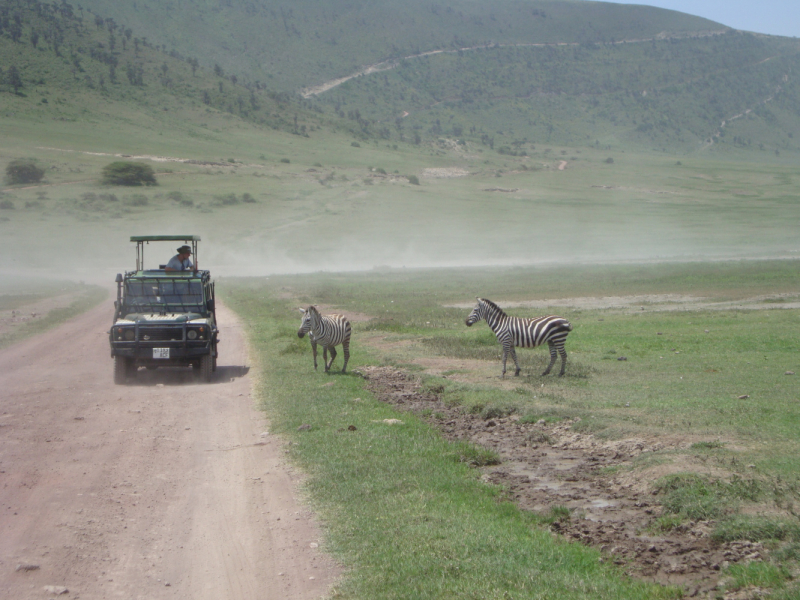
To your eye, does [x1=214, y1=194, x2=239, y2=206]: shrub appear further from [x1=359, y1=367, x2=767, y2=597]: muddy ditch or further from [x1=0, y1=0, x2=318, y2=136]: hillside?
[x1=359, y1=367, x2=767, y2=597]: muddy ditch

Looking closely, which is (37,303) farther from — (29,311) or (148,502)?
(148,502)

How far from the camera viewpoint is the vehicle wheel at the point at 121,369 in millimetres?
15625

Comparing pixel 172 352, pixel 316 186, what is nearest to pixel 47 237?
pixel 316 186

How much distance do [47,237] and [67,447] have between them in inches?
2868

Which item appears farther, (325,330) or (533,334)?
(325,330)

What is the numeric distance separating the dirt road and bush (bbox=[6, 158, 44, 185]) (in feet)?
275

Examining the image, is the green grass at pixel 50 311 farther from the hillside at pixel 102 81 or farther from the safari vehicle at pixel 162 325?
the hillside at pixel 102 81

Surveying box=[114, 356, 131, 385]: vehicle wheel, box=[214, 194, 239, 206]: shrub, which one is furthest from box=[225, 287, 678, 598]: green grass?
box=[214, 194, 239, 206]: shrub

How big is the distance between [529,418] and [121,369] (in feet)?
30.1

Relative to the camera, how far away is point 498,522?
7.05 metres

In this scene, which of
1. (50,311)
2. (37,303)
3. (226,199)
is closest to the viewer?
(50,311)

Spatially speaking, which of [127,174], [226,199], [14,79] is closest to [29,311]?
[226,199]

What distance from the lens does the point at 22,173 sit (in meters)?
87.2

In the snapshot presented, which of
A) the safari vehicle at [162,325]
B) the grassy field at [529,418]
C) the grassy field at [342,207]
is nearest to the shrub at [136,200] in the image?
the grassy field at [342,207]
